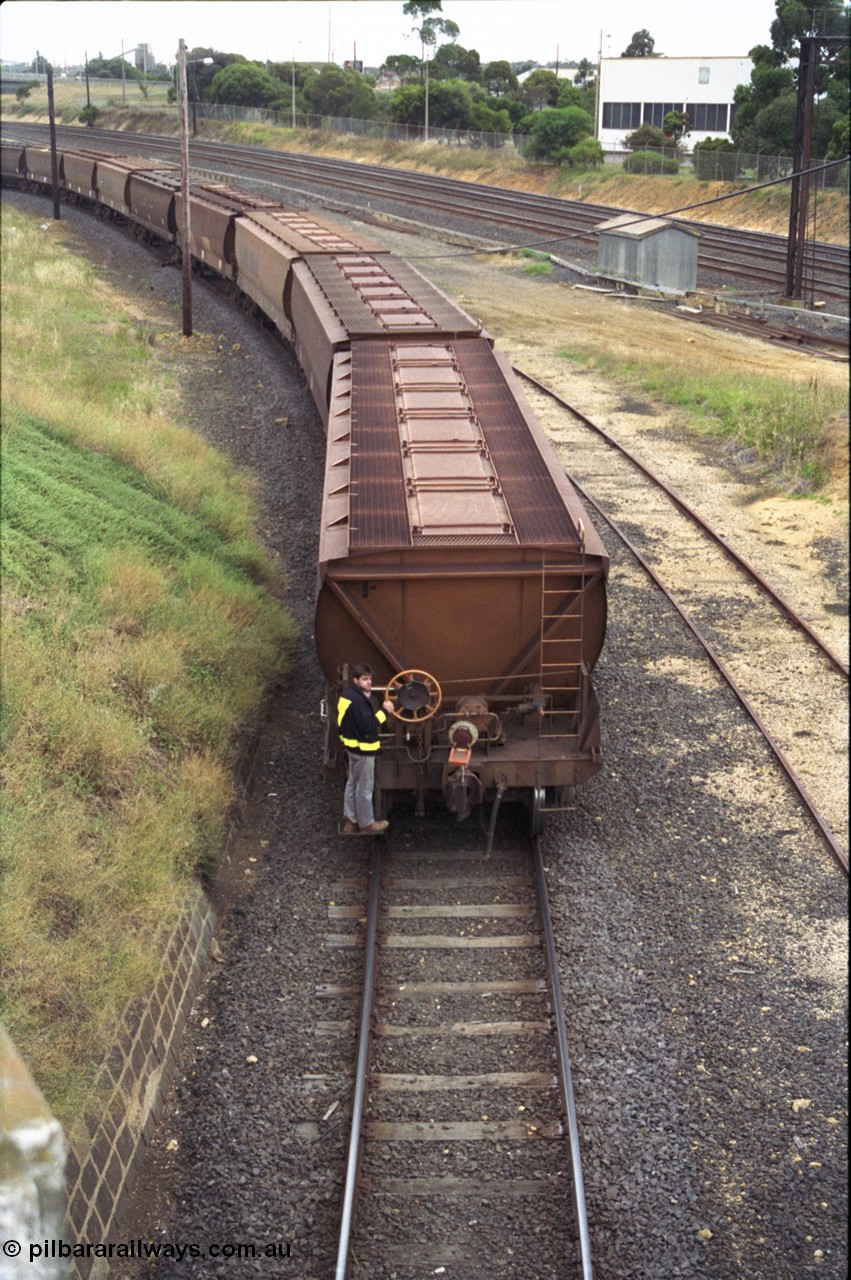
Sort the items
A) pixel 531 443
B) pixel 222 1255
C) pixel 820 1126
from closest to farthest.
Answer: pixel 222 1255 < pixel 820 1126 < pixel 531 443

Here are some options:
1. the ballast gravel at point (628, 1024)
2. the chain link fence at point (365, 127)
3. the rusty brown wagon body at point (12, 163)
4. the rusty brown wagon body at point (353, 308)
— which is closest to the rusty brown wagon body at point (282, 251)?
the rusty brown wagon body at point (353, 308)

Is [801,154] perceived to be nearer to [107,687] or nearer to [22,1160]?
[107,687]

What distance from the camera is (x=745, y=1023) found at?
7637mm

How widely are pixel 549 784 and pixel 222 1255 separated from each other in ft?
14.2

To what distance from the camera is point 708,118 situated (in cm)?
4612

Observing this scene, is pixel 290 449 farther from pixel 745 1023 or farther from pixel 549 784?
pixel 745 1023

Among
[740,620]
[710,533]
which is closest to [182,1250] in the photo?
[740,620]

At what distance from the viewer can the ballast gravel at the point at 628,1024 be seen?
6258 millimetres

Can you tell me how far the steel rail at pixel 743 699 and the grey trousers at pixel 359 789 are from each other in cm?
357

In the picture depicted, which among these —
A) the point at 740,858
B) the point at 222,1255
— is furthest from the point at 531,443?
the point at 222,1255

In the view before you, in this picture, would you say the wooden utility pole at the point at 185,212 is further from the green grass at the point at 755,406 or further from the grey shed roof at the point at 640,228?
the grey shed roof at the point at 640,228

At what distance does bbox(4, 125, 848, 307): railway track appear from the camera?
33719 mm

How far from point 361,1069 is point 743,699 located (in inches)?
231

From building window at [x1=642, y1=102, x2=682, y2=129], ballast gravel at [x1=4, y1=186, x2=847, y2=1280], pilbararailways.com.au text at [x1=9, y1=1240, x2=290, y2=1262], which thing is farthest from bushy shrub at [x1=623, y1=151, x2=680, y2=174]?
pilbararailways.com.au text at [x1=9, y1=1240, x2=290, y2=1262]
